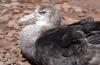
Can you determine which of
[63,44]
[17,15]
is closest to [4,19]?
[17,15]

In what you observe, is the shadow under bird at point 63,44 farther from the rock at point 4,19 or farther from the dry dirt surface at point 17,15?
the rock at point 4,19

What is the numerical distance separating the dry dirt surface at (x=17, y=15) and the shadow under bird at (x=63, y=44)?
228 millimetres

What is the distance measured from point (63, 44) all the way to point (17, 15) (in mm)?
1766

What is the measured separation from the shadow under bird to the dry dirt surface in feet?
0.75

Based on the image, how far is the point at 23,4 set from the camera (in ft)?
21.8

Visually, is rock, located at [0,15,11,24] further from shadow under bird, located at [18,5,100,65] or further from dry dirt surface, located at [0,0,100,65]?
shadow under bird, located at [18,5,100,65]

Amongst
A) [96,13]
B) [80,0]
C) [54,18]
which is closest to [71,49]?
[54,18]

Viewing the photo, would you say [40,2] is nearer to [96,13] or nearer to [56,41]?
[96,13]

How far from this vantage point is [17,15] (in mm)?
6273

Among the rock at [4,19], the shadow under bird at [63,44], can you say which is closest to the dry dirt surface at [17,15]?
the rock at [4,19]

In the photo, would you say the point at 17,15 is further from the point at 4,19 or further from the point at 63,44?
the point at 63,44

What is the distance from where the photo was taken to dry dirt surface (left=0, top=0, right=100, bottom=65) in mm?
5298

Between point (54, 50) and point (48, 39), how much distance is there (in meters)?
0.17

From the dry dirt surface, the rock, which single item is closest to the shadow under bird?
the dry dirt surface
